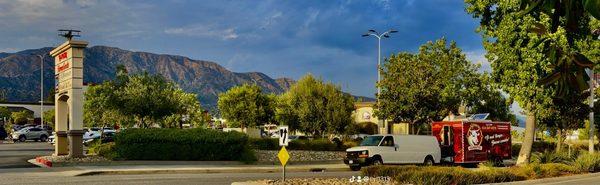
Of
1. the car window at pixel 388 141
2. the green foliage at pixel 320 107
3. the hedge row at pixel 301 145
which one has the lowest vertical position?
the hedge row at pixel 301 145

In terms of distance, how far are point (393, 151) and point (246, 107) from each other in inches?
1722

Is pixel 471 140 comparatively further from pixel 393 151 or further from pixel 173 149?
pixel 173 149

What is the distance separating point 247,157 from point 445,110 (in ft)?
57.4

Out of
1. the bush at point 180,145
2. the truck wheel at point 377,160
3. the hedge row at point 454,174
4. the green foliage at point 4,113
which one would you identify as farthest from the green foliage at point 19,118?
the hedge row at point 454,174

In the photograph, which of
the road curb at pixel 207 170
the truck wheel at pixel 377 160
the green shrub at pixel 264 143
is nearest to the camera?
the road curb at pixel 207 170

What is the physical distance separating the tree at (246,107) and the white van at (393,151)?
41.7 metres

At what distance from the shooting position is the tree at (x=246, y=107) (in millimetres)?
72938

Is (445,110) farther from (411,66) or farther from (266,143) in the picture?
(266,143)

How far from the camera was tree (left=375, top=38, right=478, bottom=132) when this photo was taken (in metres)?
42.4

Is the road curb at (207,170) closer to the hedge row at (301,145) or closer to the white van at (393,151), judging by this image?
the white van at (393,151)

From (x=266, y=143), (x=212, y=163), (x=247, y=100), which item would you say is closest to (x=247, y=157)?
(x=212, y=163)

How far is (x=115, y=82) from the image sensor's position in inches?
1689

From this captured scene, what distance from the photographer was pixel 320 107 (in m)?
46.1

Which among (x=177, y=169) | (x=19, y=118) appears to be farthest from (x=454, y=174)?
(x=19, y=118)
